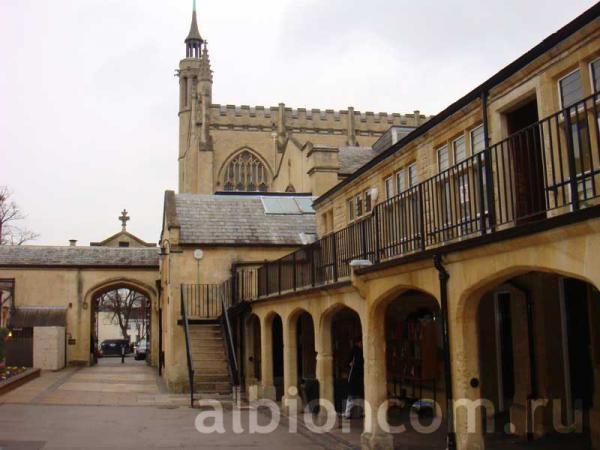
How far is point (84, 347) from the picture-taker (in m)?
35.0

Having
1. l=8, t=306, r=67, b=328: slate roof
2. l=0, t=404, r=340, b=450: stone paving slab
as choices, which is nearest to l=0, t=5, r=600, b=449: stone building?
l=0, t=404, r=340, b=450: stone paving slab

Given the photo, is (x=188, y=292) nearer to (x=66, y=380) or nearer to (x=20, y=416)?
(x=66, y=380)

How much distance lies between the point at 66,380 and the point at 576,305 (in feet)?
68.2

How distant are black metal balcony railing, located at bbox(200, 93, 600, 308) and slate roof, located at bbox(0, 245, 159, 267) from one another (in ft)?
60.0

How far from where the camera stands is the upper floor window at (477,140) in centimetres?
1223

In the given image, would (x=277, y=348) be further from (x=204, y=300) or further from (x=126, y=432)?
(x=126, y=432)

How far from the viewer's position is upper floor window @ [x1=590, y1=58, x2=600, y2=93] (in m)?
9.30

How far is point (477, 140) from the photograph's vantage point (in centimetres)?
1238

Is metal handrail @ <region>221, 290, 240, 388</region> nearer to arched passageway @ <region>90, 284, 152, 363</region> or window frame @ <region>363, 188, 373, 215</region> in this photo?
window frame @ <region>363, 188, 373, 215</region>

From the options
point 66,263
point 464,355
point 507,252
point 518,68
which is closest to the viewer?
point 507,252

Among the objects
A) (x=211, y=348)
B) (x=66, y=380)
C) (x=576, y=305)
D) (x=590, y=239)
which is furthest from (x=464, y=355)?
(x=66, y=380)

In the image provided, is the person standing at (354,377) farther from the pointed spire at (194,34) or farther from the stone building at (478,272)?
the pointed spire at (194,34)

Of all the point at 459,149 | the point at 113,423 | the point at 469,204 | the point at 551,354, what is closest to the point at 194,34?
the point at 113,423

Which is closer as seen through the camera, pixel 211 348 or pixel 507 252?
pixel 507 252
